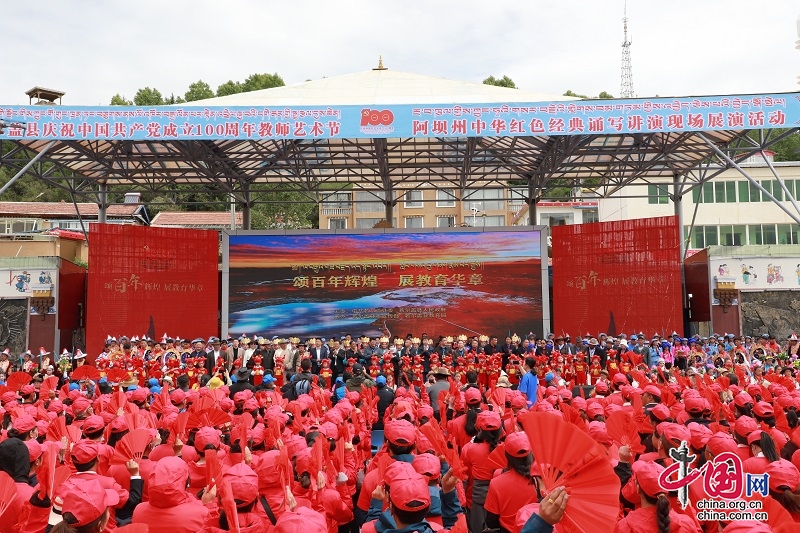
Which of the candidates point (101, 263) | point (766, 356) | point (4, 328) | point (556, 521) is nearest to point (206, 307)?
point (101, 263)

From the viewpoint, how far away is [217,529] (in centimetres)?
359

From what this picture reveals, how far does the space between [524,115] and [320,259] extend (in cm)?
959

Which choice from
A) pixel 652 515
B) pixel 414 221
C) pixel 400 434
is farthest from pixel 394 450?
pixel 414 221

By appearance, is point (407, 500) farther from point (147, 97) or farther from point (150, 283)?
point (147, 97)

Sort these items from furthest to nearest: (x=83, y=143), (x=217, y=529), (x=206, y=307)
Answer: (x=206, y=307)
(x=83, y=143)
(x=217, y=529)

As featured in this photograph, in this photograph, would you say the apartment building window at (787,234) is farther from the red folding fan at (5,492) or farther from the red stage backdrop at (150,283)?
the red folding fan at (5,492)

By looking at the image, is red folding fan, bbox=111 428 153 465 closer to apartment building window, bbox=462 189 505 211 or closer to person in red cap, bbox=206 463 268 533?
person in red cap, bbox=206 463 268 533

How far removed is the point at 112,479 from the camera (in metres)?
4.20

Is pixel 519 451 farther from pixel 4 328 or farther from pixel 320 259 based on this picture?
pixel 4 328

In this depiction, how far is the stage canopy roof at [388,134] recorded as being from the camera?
15.2 metres

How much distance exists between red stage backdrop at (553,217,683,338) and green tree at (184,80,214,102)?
1056 inches

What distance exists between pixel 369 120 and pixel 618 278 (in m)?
10.2

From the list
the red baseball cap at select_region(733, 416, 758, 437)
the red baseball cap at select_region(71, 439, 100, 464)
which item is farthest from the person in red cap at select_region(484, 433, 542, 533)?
the red baseball cap at select_region(71, 439, 100, 464)

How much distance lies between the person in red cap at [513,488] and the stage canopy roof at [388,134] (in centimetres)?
1188
